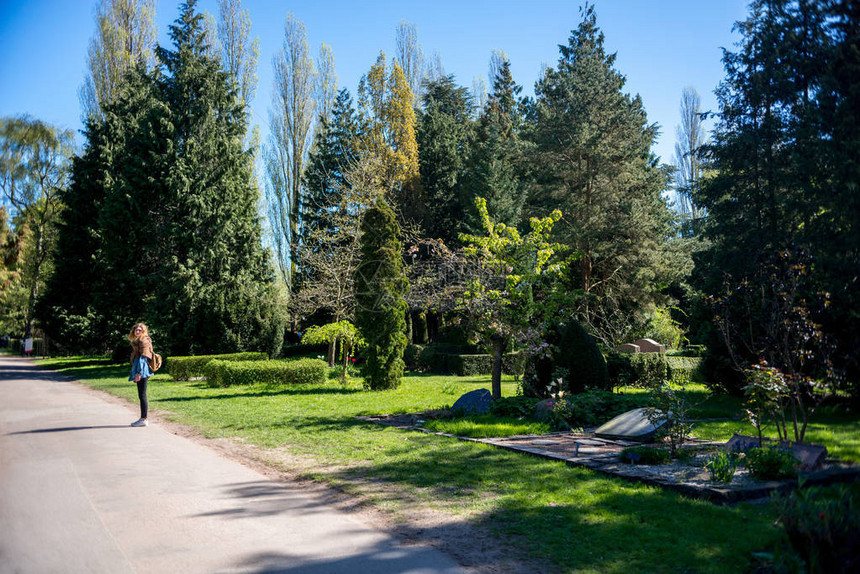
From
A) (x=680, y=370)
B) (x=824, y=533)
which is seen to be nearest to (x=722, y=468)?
(x=824, y=533)

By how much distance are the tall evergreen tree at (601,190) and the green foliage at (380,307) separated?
1248cm

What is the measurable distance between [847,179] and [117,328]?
31.2 meters

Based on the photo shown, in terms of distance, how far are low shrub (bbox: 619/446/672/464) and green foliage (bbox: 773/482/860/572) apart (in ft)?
9.35

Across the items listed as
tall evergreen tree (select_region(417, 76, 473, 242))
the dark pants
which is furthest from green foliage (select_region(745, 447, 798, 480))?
tall evergreen tree (select_region(417, 76, 473, 242))

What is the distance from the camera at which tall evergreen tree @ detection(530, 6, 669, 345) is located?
25.9 m

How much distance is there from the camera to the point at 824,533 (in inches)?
128

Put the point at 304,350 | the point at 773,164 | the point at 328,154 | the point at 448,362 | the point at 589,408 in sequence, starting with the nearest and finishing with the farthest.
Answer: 1. the point at 589,408
2. the point at 773,164
3. the point at 448,362
4. the point at 304,350
5. the point at 328,154

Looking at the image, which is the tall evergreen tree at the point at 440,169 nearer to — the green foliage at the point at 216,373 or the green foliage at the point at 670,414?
the green foliage at the point at 216,373

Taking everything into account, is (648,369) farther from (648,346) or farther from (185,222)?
(185,222)

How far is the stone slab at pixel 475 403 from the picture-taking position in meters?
10.6

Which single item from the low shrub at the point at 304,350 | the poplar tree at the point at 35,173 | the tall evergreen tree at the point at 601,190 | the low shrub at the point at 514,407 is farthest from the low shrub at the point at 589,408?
the poplar tree at the point at 35,173

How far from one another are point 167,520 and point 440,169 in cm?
3256

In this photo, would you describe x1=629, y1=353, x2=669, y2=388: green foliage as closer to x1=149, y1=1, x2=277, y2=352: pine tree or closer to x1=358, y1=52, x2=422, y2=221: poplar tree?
x1=149, y1=1, x2=277, y2=352: pine tree

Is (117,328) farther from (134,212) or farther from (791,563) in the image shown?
(791,563)
